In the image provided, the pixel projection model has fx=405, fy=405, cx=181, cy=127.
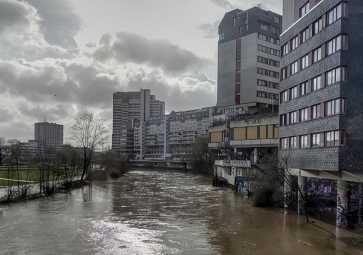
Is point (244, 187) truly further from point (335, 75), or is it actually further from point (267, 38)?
point (267, 38)

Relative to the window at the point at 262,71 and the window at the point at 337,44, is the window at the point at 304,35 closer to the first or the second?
the window at the point at 337,44

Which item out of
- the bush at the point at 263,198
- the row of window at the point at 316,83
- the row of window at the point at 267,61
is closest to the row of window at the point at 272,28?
the row of window at the point at 267,61

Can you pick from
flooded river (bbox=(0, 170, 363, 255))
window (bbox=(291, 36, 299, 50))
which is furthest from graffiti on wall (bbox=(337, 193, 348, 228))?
window (bbox=(291, 36, 299, 50))

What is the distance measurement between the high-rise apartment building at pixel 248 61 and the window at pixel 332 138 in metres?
62.1

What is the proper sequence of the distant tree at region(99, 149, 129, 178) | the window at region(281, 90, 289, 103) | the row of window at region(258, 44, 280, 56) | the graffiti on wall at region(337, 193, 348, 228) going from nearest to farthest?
the graffiti on wall at region(337, 193, 348, 228) < the window at region(281, 90, 289, 103) < the row of window at region(258, 44, 280, 56) < the distant tree at region(99, 149, 129, 178)

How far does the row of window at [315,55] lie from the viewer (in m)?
33.1

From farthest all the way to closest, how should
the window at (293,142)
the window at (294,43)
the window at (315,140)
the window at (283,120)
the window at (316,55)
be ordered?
the window at (283,120) → the window at (294,43) → the window at (293,142) → the window at (316,55) → the window at (315,140)

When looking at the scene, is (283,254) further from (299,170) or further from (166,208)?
(166,208)

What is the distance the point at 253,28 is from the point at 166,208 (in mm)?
68757

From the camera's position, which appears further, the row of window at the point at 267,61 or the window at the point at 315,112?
the row of window at the point at 267,61

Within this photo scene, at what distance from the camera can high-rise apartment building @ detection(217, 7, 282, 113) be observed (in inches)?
3861

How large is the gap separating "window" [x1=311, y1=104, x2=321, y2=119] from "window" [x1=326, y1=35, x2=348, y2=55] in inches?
198

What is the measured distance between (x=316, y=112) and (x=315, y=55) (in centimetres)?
541

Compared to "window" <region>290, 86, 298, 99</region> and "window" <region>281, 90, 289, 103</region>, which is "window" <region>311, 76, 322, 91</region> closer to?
"window" <region>290, 86, 298, 99</region>
